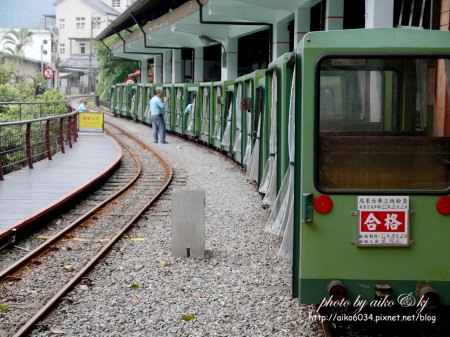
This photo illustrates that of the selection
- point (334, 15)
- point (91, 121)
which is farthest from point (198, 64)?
point (334, 15)

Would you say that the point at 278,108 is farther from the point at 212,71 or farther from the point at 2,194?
the point at 212,71

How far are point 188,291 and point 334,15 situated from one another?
437 inches

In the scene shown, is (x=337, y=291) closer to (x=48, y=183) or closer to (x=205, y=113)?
(x=48, y=183)

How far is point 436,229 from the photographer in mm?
5402

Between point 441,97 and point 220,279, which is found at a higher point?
point 441,97

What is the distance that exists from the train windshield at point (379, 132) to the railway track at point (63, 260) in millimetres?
2645

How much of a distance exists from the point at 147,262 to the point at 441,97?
4.00 m

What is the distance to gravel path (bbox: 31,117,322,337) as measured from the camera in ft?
19.6

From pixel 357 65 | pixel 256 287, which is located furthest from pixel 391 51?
pixel 256 287

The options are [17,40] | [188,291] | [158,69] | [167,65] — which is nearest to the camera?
[188,291]

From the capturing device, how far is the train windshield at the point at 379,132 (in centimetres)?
537

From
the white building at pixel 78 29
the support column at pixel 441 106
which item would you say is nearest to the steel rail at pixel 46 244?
the support column at pixel 441 106

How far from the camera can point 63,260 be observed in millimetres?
8484

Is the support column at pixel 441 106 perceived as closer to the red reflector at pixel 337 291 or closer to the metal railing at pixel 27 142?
the red reflector at pixel 337 291
